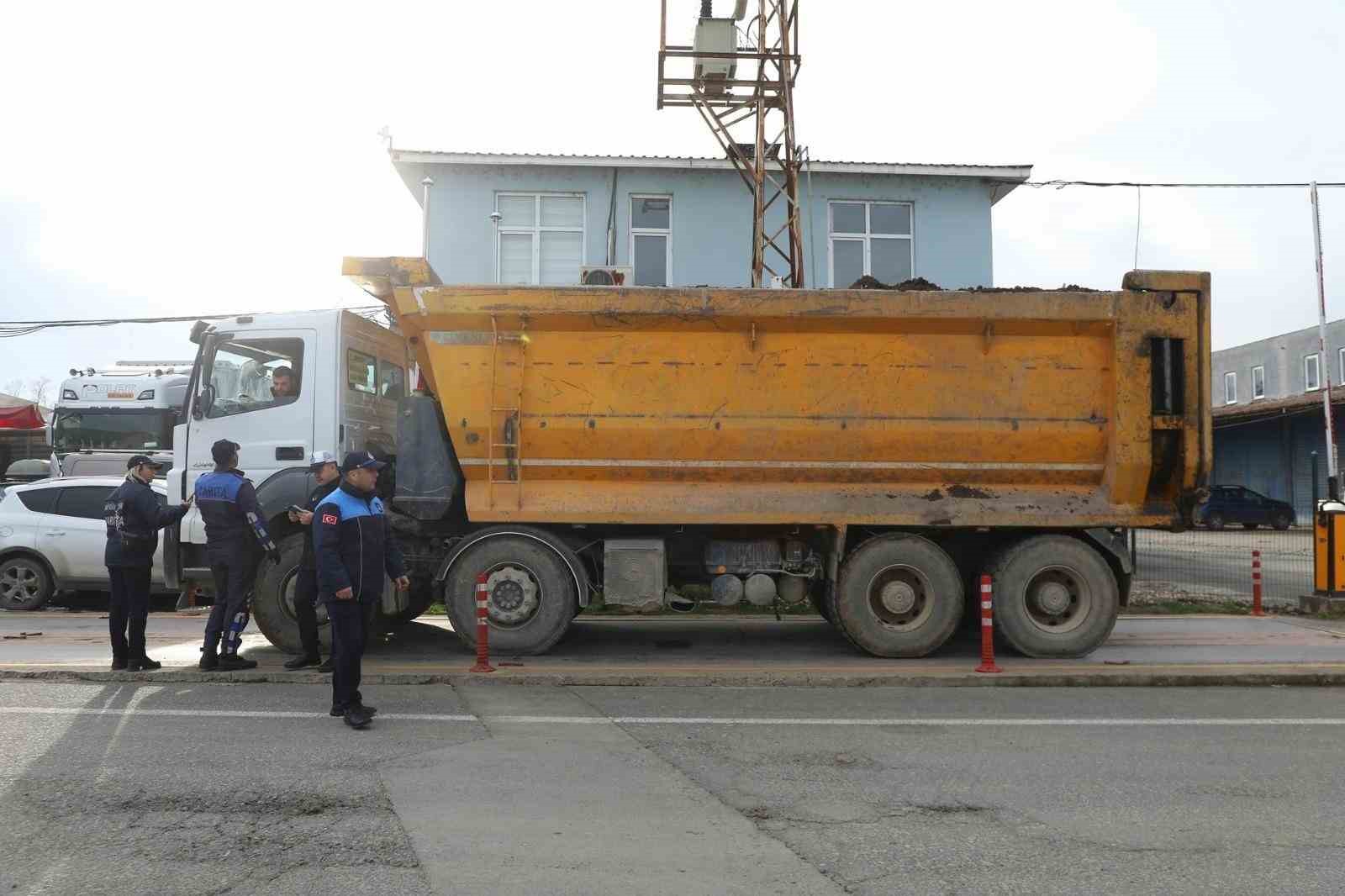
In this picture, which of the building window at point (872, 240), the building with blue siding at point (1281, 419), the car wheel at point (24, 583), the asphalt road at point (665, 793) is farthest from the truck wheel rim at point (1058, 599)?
the building with blue siding at point (1281, 419)

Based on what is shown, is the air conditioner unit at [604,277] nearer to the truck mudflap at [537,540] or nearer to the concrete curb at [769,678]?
A: the truck mudflap at [537,540]

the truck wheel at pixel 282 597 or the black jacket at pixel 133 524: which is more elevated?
the black jacket at pixel 133 524

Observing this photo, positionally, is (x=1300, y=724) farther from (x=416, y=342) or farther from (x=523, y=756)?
(x=416, y=342)

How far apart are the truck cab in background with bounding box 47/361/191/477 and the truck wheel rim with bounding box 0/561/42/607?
5284 millimetres

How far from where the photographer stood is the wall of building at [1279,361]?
131 feet

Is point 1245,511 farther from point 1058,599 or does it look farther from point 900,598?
point 900,598

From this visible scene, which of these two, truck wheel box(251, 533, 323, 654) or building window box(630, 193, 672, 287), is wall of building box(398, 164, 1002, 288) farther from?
truck wheel box(251, 533, 323, 654)

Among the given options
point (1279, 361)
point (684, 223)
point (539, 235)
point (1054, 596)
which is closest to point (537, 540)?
point (1054, 596)

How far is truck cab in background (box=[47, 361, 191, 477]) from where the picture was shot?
17547 mm

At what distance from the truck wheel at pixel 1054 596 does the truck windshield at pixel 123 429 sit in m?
14.7

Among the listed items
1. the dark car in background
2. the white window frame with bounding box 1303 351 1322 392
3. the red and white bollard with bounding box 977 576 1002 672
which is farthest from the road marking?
the white window frame with bounding box 1303 351 1322 392

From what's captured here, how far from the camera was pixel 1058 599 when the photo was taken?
336 inches

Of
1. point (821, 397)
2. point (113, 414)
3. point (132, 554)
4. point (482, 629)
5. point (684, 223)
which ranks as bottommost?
point (482, 629)

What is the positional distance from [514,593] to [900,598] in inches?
128
